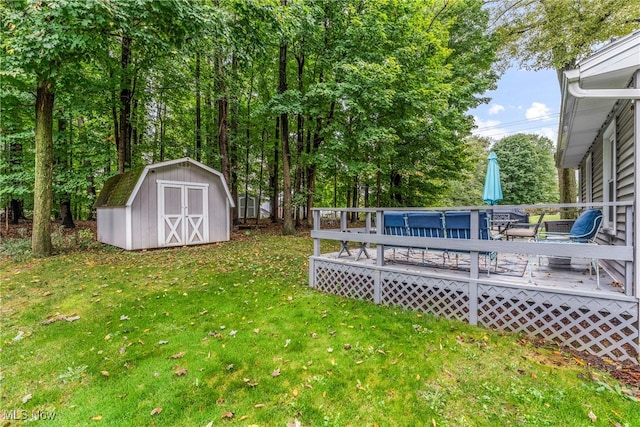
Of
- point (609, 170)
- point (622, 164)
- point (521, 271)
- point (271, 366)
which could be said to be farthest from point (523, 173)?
point (271, 366)

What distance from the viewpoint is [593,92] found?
341 centimetres

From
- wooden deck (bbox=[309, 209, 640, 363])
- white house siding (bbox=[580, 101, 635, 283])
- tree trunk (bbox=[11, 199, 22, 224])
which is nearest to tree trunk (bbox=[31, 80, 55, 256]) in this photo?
wooden deck (bbox=[309, 209, 640, 363])

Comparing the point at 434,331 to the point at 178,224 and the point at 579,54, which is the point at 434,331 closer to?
the point at 178,224

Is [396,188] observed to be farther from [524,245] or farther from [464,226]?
[524,245]

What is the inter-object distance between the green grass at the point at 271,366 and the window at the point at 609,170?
379 cm

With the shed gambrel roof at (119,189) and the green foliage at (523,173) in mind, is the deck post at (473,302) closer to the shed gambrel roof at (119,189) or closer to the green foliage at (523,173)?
the shed gambrel roof at (119,189)

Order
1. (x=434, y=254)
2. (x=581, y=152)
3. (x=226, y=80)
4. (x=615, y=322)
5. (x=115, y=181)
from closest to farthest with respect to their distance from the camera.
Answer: (x=615, y=322) → (x=434, y=254) → (x=581, y=152) → (x=115, y=181) → (x=226, y=80)

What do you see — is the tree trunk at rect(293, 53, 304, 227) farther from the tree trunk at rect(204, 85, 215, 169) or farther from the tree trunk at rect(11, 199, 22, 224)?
the tree trunk at rect(11, 199, 22, 224)

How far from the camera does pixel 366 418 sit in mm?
2471

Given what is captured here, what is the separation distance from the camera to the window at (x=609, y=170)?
5129mm

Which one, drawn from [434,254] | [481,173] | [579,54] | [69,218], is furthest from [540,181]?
[69,218]

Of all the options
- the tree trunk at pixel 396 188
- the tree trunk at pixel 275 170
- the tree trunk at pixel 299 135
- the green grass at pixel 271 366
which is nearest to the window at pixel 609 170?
the green grass at pixel 271 366

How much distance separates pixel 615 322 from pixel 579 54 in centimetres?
1232

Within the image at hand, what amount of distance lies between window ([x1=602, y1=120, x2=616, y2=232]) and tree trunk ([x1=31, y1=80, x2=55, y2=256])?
496 inches
